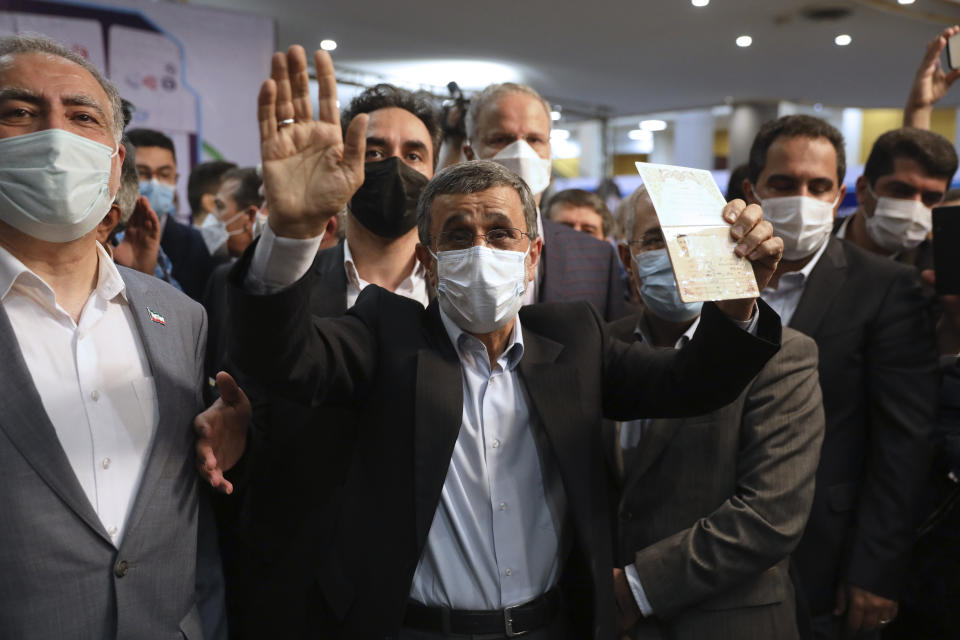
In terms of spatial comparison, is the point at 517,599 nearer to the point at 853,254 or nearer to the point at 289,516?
the point at 289,516

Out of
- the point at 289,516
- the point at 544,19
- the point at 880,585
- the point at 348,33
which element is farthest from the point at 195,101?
the point at 880,585

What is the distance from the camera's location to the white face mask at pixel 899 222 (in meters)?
2.92

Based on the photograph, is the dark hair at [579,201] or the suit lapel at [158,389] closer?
the suit lapel at [158,389]

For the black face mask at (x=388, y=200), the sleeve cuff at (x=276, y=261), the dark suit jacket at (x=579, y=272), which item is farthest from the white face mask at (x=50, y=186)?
the dark suit jacket at (x=579, y=272)

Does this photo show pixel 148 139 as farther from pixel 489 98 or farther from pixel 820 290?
pixel 820 290

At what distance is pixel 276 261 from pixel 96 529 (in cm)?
59

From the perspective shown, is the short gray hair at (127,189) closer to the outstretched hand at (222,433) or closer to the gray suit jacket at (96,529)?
the gray suit jacket at (96,529)

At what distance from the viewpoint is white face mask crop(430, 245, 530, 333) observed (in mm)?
1661

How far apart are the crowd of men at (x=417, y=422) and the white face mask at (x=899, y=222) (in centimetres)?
60

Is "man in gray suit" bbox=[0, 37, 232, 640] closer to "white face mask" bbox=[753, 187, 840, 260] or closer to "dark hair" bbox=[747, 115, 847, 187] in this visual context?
"white face mask" bbox=[753, 187, 840, 260]

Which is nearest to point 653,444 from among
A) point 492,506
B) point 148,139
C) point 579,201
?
point 492,506

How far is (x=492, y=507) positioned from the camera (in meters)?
1.65

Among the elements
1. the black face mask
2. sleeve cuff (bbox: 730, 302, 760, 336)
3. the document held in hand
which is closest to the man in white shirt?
sleeve cuff (bbox: 730, 302, 760, 336)

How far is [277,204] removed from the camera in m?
1.37
